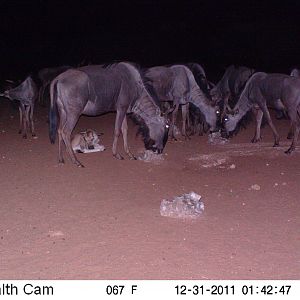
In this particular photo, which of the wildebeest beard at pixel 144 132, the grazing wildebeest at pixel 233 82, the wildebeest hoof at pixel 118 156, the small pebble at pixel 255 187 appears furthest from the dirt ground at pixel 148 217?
the grazing wildebeest at pixel 233 82

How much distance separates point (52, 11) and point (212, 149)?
1734 inches

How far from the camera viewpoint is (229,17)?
49844 millimetres

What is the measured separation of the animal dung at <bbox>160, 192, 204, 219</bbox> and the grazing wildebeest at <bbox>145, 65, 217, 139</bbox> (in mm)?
6025

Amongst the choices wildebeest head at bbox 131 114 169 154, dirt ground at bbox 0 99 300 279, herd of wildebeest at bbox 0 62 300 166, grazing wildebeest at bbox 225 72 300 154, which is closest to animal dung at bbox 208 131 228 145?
herd of wildebeest at bbox 0 62 300 166

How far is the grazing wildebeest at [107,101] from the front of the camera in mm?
9680

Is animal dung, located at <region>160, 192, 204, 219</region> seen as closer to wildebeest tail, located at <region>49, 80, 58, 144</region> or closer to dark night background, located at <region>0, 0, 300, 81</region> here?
wildebeest tail, located at <region>49, 80, 58, 144</region>

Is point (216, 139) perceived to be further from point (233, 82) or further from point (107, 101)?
point (233, 82)

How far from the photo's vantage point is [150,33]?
49.3 m

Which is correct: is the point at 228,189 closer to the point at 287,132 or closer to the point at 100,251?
the point at 100,251

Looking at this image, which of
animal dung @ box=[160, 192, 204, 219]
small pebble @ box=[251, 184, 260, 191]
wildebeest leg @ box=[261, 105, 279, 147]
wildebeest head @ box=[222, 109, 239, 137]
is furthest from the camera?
wildebeest head @ box=[222, 109, 239, 137]

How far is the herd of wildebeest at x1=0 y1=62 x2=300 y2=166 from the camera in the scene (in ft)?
32.1

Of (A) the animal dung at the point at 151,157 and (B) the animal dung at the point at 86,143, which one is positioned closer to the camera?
(A) the animal dung at the point at 151,157

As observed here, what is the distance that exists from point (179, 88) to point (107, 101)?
3.18 meters

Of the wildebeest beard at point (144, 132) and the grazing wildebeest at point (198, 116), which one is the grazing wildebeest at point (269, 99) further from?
the wildebeest beard at point (144, 132)
